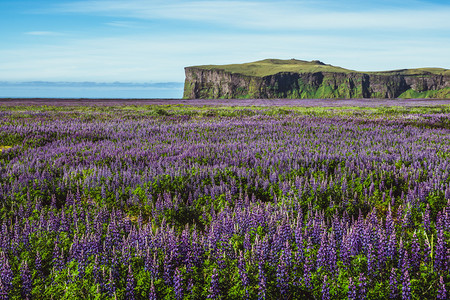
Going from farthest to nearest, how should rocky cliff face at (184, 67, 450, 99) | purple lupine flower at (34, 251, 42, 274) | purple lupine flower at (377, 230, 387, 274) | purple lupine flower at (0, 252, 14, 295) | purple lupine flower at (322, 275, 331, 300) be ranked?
rocky cliff face at (184, 67, 450, 99), purple lupine flower at (34, 251, 42, 274), purple lupine flower at (377, 230, 387, 274), purple lupine flower at (0, 252, 14, 295), purple lupine flower at (322, 275, 331, 300)

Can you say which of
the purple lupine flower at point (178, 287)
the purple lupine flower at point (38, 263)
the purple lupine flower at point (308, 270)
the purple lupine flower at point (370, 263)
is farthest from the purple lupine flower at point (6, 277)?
the purple lupine flower at point (370, 263)

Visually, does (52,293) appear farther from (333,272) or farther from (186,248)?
(333,272)

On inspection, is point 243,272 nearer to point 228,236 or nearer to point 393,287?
point 228,236

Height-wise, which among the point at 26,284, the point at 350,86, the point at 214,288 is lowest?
the point at 26,284

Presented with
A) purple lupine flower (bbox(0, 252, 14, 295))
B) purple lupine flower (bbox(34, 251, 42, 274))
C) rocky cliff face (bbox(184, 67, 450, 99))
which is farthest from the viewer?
rocky cliff face (bbox(184, 67, 450, 99))

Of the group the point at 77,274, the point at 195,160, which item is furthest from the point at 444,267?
the point at 195,160

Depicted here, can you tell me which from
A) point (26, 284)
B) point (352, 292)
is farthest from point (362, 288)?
point (26, 284)

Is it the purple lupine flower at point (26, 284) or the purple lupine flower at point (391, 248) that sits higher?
the purple lupine flower at point (391, 248)

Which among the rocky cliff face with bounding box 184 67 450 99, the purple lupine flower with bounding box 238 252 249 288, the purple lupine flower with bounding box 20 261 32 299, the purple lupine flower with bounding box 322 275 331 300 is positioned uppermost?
the rocky cliff face with bounding box 184 67 450 99

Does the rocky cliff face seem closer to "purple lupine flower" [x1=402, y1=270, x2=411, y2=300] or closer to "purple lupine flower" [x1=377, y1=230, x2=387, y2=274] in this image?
"purple lupine flower" [x1=377, y1=230, x2=387, y2=274]

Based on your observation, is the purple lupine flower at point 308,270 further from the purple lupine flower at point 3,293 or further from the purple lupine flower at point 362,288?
the purple lupine flower at point 3,293

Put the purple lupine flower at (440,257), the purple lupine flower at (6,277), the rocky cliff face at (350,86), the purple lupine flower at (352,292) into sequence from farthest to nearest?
1. the rocky cliff face at (350,86)
2. the purple lupine flower at (440,257)
3. the purple lupine flower at (6,277)
4. the purple lupine flower at (352,292)

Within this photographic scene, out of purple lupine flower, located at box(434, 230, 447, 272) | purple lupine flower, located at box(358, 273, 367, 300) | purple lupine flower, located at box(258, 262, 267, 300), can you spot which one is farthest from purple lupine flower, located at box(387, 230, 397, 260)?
purple lupine flower, located at box(258, 262, 267, 300)

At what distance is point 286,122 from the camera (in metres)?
19.6
